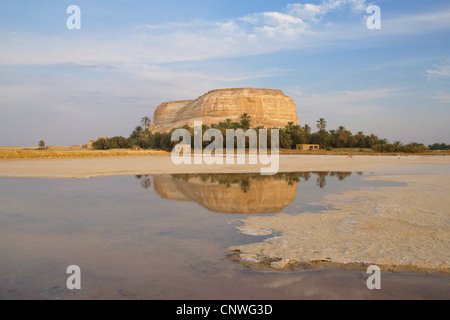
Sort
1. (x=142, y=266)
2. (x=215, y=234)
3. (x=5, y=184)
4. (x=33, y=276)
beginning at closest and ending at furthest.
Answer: (x=33, y=276)
(x=142, y=266)
(x=215, y=234)
(x=5, y=184)

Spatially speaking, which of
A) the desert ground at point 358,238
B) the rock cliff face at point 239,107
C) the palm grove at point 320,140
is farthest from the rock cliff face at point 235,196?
the rock cliff face at point 239,107

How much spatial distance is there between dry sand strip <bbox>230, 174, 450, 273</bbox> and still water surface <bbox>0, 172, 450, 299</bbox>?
388 mm

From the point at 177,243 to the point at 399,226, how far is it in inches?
213

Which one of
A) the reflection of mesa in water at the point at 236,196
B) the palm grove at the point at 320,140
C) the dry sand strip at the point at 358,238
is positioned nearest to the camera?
the dry sand strip at the point at 358,238

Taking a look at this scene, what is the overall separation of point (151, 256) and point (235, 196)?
7.85 metres

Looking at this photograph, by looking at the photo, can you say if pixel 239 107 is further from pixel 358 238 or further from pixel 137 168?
pixel 358 238

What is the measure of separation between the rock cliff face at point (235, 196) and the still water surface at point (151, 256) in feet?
0.24

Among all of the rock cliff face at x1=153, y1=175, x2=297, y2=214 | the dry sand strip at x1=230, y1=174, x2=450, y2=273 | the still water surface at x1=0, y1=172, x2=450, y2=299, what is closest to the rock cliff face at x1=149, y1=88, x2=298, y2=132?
the rock cliff face at x1=153, y1=175, x2=297, y2=214

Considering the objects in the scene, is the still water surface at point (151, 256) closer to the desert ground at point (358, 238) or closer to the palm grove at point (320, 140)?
the desert ground at point (358, 238)

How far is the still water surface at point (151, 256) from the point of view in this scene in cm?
491

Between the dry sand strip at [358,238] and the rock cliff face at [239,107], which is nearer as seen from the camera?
the dry sand strip at [358,238]

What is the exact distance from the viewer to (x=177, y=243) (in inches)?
292
